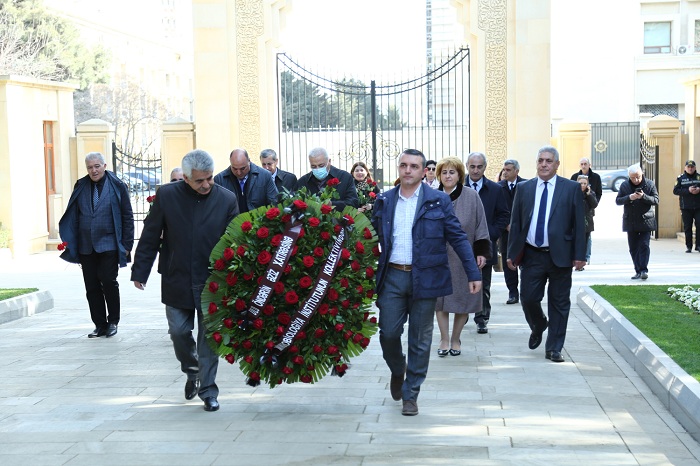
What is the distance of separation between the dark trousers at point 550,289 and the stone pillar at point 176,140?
11373mm

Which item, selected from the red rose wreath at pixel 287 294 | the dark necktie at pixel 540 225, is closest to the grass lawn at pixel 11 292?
the red rose wreath at pixel 287 294

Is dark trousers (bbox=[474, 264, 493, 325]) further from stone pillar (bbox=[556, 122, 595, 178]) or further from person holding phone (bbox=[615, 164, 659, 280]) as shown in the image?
stone pillar (bbox=[556, 122, 595, 178])

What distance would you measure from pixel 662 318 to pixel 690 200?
843cm

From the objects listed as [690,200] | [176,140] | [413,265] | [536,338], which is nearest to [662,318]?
[536,338]

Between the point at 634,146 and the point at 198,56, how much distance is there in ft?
79.8

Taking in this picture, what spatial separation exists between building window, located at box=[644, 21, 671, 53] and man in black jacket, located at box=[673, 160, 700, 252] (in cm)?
3329

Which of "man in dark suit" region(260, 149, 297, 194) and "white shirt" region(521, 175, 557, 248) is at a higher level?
"man in dark suit" region(260, 149, 297, 194)

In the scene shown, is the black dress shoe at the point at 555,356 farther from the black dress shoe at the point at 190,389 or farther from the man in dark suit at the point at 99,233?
the man in dark suit at the point at 99,233

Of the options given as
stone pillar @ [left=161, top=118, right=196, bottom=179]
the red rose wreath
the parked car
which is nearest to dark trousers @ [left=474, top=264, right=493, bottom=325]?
the red rose wreath

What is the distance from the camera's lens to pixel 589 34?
48750 millimetres

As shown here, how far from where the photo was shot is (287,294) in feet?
21.5

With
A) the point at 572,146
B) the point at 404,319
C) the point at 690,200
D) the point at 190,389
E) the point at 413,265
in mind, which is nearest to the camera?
the point at 413,265

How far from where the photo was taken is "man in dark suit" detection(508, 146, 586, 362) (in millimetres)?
8586

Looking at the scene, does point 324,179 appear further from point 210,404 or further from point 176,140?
point 176,140
